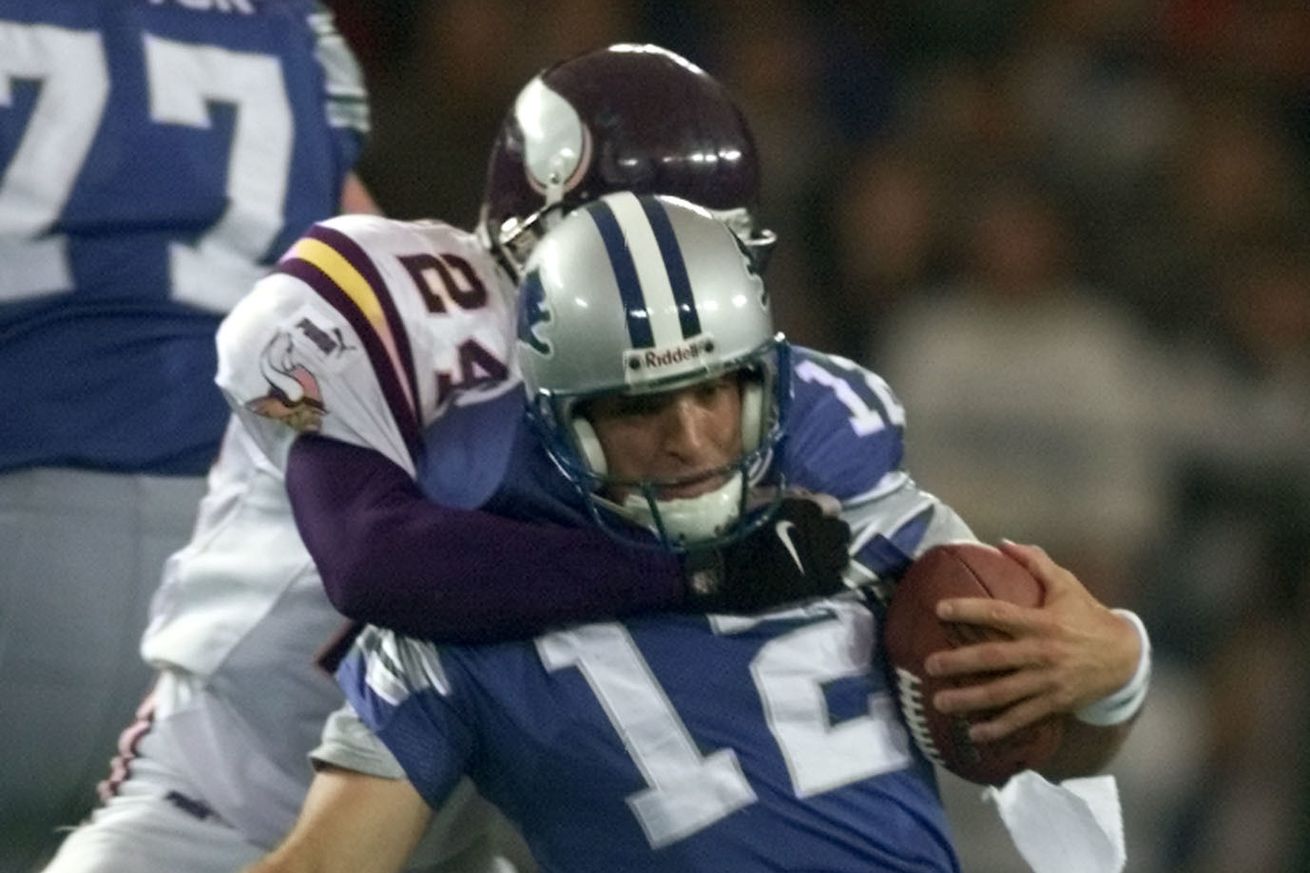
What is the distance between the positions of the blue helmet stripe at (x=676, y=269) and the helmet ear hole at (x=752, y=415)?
8 centimetres

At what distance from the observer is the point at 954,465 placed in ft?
14.7

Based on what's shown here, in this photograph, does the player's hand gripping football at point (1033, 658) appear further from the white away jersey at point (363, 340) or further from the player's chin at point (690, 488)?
the white away jersey at point (363, 340)

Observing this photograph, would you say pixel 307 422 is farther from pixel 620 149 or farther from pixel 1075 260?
pixel 1075 260

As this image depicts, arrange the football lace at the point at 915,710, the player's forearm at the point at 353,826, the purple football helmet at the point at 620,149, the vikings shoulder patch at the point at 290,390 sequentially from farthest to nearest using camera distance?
the purple football helmet at the point at 620,149, the vikings shoulder patch at the point at 290,390, the football lace at the point at 915,710, the player's forearm at the point at 353,826

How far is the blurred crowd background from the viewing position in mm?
4469

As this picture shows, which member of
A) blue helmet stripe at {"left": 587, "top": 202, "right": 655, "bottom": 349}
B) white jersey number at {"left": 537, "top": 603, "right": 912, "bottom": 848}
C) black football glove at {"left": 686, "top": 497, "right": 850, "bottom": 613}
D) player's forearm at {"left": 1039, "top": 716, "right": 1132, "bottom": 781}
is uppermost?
blue helmet stripe at {"left": 587, "top": 202, "right": 655, "bottom": 349}

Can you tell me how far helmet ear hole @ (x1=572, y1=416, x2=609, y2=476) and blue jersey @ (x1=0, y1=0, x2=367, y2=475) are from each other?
0.81 metres

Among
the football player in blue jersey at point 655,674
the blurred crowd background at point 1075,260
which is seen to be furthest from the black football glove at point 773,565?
the blurred crowd background at point 1075,260

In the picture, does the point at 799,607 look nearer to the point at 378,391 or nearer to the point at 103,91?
the point at 378,391

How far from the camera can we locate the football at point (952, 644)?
2.01 m

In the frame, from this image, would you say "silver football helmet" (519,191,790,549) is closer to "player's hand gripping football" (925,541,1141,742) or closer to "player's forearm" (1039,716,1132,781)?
"player's hand gripping football" (925,541,1141,742)

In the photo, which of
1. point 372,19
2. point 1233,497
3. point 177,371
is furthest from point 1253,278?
point 177,371

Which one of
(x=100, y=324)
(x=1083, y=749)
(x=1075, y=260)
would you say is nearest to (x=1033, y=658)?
(x=1083, y=749)

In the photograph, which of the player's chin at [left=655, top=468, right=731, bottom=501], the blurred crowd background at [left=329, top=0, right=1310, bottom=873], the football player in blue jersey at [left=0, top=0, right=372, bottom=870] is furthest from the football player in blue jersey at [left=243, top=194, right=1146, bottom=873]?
the blurred crowd background at [left=329, top=0, right=1310, bottom=873]
